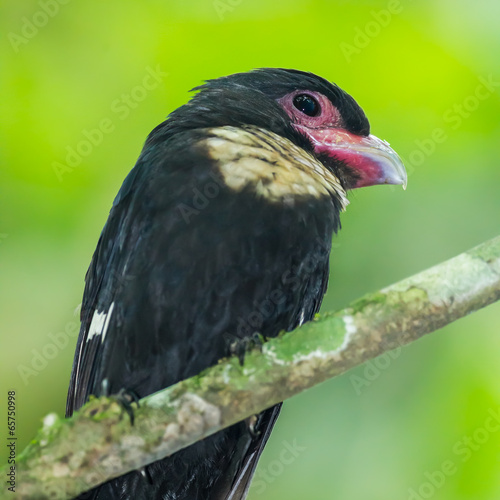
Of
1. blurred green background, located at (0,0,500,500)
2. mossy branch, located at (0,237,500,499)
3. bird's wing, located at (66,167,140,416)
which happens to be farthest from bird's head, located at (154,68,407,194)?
mossy branch, located at (0,237,500,499)

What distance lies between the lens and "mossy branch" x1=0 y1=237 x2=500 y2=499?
1.66 metres

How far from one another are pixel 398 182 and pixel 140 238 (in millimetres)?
1117

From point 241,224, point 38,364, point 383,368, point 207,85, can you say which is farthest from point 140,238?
point 383,368

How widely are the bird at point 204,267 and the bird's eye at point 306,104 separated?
5.6 inches

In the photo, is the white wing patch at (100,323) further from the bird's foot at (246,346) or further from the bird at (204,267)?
the bird's foot at (246,346)

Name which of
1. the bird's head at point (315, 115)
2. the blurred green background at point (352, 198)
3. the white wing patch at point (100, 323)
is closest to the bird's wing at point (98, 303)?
the white wing patch at point (100, 323)

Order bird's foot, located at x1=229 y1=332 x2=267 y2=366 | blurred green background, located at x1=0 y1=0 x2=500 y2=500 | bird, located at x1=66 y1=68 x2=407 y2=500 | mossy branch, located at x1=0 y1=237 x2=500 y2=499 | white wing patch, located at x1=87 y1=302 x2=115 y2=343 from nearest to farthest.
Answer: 1. mossy branch, located at x1=0 y1=237 x2=500 y2=499
2. bird's foot, located at x1=229 y1=332 x2=267 y2=366
3. bird, located at x1=66 y1=68 x2=407 y2=500
4. white wing patch, located at x1=87 y1=302 x2=115 y2=343
5. blurred green background, located at x1=0 y1=0 x2=500 y2=500

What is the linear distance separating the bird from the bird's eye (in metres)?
0.14

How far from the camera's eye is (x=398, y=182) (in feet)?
9.41

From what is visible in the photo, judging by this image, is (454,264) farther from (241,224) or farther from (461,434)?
(461,434)

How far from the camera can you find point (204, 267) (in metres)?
2.27

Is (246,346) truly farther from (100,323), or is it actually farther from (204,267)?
(100,323)

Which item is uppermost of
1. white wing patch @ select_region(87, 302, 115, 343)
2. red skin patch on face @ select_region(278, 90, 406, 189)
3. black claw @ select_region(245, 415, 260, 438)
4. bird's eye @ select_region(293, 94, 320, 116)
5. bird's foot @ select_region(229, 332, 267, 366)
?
bird's eye @ select_region(293, 94, 320, 116)

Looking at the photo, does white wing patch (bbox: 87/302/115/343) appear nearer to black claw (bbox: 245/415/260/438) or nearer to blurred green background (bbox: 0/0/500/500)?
black claw (bbox: 245/415/260/438)
